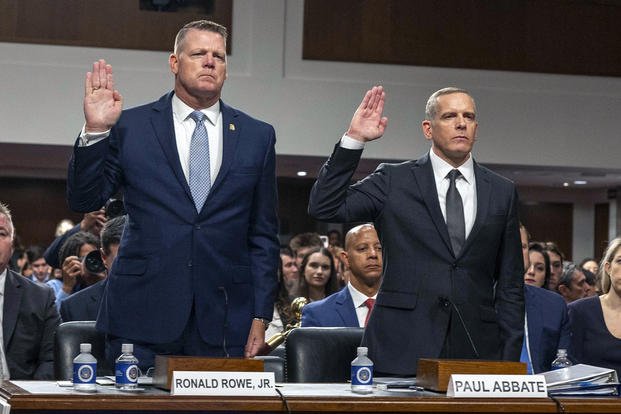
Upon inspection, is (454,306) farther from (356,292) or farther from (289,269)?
(289,269)

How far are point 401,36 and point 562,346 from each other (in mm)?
7178

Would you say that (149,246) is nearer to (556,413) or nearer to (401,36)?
(556,413)

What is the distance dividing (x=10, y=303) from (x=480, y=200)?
85.6 inches

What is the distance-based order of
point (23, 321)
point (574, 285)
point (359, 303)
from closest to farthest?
point (23, 321) → point (359, 303) → point (574, 285)

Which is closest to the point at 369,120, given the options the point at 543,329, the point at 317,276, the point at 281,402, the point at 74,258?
the point at 281,402

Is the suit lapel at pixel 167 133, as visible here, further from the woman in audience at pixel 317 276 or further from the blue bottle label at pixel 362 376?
the woman in audience at pixel 317 276

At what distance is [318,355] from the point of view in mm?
3660

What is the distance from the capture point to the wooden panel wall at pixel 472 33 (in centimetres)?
1143

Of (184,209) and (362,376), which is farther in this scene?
(184,209)

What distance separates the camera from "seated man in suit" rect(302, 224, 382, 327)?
16.3 ft

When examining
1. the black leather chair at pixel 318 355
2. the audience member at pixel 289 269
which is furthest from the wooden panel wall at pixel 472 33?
the black leather chair at pixel 318 355

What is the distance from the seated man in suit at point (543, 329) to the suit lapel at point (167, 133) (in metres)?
1.86

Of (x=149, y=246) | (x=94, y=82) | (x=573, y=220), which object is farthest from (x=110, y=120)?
(x=573, y=220)

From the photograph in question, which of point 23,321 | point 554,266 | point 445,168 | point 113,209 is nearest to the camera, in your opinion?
Answer: point 445,168
